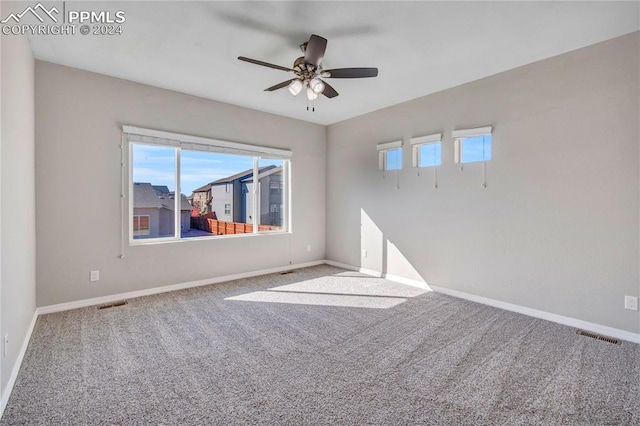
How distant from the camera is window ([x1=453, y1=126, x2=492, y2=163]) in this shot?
12.2 ft

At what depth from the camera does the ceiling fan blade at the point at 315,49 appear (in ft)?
7.86

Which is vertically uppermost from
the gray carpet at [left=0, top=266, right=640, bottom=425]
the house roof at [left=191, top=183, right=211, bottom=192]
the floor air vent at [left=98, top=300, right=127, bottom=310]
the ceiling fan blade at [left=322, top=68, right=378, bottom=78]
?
the ceiling fan blade at [left=322, top=68, right=378, bottom=78]

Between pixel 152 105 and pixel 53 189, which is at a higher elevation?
pixel 152 105

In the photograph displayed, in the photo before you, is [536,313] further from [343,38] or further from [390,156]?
[343,38]

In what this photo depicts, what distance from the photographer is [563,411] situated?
6.10 ft

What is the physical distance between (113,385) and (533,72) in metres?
4.69

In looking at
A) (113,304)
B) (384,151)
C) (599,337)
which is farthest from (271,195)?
(599,337)

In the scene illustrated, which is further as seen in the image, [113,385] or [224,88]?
[224,88]

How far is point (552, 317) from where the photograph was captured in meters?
3.23

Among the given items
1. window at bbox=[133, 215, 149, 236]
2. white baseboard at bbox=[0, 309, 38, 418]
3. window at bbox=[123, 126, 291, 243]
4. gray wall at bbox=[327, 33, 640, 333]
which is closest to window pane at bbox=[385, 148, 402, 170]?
gray wall at bbox=[327, 33, 640, 333]

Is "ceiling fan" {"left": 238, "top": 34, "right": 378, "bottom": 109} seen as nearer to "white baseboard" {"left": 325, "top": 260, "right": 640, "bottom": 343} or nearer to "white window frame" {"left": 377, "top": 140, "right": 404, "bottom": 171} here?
"white window frame" {"left": 377, "top": 140, "right": 404, "bottom": 171}

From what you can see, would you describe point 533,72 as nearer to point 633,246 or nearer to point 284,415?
point 633,246

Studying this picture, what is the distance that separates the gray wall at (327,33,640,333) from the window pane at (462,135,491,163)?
97 mm

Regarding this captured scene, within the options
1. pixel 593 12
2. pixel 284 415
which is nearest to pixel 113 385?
pixel 284 415
